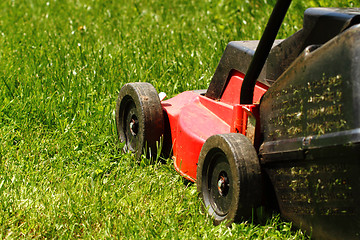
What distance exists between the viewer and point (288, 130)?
213 centimetres

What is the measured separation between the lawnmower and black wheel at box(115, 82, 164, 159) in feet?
0.44

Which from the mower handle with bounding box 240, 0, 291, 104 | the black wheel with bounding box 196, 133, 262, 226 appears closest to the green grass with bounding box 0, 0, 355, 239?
the black wheel with bounding box 196, 133, 262, 226

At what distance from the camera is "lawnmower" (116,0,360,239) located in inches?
74.2

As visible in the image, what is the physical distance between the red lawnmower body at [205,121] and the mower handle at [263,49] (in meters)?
0.05

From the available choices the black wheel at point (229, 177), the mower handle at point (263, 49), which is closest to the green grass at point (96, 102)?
the black wheel at point (229, 177)

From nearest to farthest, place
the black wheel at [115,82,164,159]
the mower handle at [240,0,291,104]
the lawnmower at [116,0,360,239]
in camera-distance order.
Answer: the lawnmower at [116,0,360,239] < the mower handle at [240,0,291,104] < the black wheel at [115,82,164,159]

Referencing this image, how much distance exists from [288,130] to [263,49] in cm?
33

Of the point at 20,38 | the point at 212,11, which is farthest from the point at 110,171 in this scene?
the point at 212,11

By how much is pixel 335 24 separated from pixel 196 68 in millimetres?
1882

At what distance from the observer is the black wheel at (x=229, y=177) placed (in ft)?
7.12

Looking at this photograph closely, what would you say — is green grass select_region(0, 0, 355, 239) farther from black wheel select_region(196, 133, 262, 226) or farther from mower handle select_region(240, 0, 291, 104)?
mower handle select_region(240, 0, 291, 104)

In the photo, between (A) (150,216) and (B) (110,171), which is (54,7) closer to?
(B) (110,171)

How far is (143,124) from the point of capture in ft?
9.29

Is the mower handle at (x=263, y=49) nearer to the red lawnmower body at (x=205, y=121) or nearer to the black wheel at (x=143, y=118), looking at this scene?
the red lawnmower body at (x=205, y=121)
